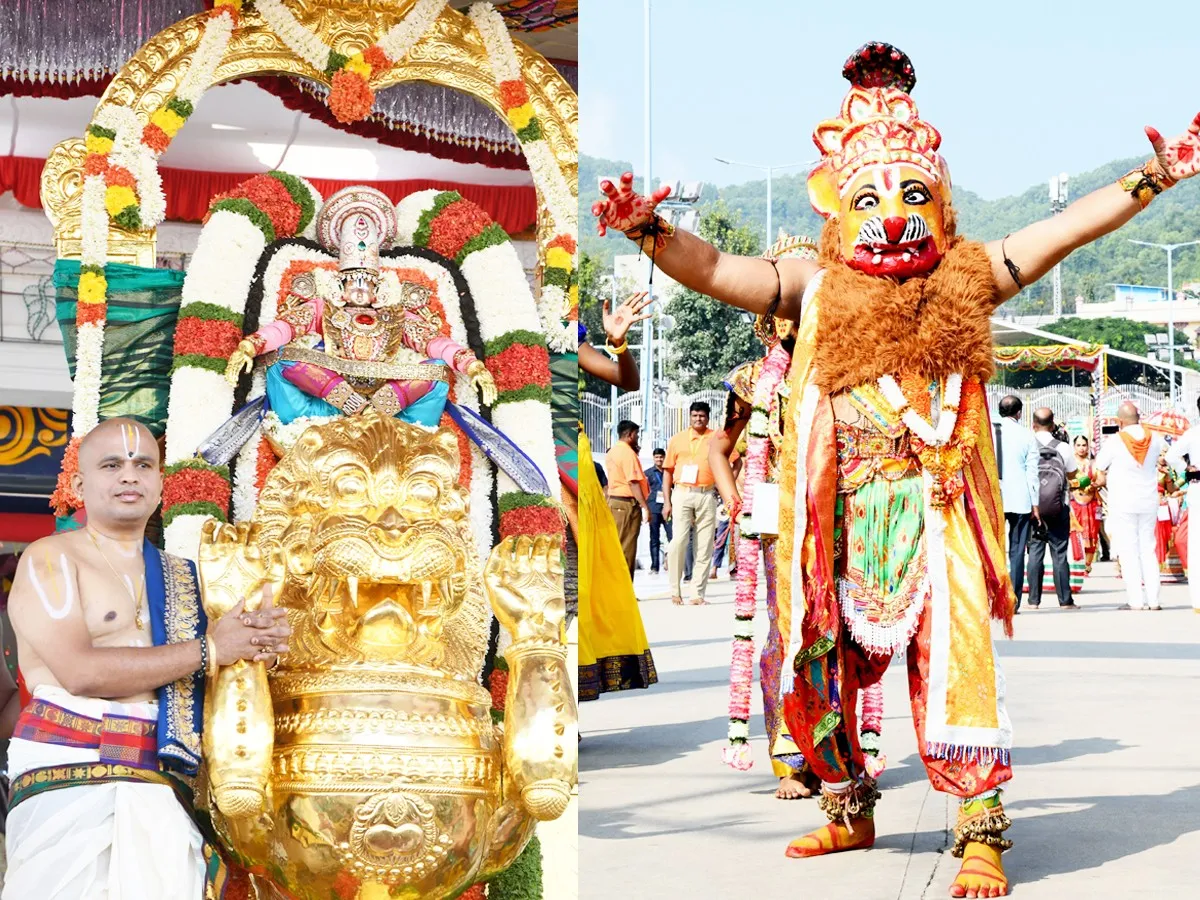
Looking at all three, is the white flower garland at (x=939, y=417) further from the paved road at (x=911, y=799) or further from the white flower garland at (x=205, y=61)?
the white flower garland at (x=205, y=61)

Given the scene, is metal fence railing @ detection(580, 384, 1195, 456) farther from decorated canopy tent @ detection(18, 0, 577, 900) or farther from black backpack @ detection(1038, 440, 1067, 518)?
decorated canopy tent @ detection(18, 0, 577, 900)

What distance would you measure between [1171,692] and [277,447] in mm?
4637

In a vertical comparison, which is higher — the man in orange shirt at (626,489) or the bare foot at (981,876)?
the man in orange shirt at (626,489)

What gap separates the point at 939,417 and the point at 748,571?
5.06ft

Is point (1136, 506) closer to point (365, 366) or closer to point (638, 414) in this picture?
point (365, 366)

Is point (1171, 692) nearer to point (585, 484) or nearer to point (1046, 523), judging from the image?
point (585, 484)

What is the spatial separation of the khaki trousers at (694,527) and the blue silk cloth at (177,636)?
9.31 m

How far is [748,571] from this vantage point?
228 inches

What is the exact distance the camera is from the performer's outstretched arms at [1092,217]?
423 centimetres

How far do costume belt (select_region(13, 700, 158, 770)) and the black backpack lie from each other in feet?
31.0

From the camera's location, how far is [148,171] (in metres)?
5.36

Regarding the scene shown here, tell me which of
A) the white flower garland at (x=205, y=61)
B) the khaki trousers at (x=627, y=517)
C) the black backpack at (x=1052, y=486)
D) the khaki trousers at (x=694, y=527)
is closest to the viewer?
the white flower garland at (x=205, y=61)

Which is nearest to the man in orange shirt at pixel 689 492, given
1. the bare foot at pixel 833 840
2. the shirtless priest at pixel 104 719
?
the bare foot at pixel 833 840

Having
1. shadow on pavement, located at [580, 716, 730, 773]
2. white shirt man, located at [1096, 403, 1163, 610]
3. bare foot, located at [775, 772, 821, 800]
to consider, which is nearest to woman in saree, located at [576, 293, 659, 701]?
shadow on pavement, located at [580, 716, 730, 773]
